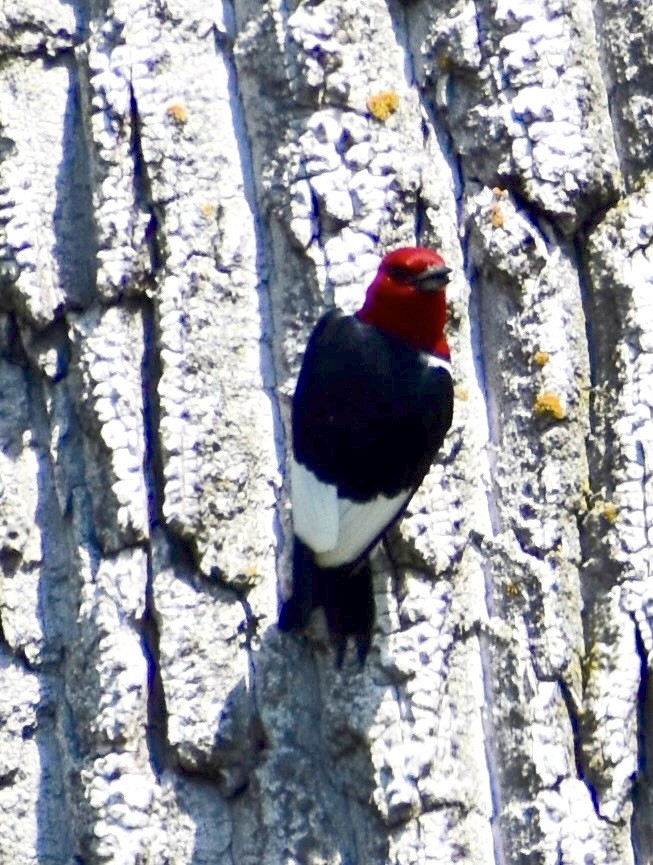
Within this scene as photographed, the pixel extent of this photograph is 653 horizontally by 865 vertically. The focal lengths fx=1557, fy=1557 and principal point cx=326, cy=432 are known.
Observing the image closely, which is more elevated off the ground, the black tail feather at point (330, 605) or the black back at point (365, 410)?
the black back at point (365, 410)

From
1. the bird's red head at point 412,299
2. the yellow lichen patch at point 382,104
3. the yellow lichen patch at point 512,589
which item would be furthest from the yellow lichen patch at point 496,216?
the yellow lichen patch at point 512,589

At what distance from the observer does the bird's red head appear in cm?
275

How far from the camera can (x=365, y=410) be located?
2.93m

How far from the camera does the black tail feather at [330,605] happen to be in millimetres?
2719

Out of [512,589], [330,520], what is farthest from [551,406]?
[330,520]

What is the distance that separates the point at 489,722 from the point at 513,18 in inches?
50.3

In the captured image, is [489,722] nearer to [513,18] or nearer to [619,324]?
[619,324]

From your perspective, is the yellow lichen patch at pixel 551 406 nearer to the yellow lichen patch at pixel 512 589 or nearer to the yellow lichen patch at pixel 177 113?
the yellow lichen patch at pixel 512 589

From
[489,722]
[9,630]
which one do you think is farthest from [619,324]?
[9,630]

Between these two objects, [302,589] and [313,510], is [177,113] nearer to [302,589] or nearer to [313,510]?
[313,510]

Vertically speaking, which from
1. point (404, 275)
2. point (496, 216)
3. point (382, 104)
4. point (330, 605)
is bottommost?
point (330, 605)

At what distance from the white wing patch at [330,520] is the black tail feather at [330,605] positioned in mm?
22

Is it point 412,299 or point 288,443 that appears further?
point 288,443

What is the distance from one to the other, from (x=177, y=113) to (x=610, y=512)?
1.09 metres
